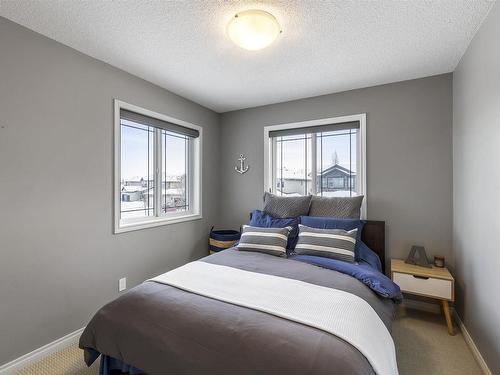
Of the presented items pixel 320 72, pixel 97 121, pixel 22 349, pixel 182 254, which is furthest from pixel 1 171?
pixel 320 72

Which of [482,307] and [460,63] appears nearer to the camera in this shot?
[482,307]

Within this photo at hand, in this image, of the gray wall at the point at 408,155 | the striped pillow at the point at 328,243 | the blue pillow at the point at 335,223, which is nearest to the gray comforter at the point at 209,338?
the striped pillow at the point at 328,243

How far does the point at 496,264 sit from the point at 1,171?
Result: 3.32m

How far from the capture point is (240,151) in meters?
3.69

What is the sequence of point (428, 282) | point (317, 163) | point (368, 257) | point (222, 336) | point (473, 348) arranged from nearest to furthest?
point (222, 336)
point (473, 348)
point (428, 282)
point (368, 257)
point (317, 163)

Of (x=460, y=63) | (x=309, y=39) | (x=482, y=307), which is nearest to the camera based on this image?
(x=482, y=307)

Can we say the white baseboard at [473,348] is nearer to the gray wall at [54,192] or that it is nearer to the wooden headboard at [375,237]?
the wooden headboard at [375,237]

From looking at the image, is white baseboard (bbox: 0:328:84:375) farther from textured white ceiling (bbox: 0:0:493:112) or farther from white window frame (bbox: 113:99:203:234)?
textured white ceiling (bbox: 0:0:493:112)

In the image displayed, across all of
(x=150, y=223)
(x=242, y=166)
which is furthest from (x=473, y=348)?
(x=150, y=223)

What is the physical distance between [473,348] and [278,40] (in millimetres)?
2846

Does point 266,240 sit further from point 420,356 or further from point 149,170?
point 149,170

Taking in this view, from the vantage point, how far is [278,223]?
8.95ft

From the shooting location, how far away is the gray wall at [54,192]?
68.9 inches

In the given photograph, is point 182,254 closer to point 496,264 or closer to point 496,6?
point 496,264
